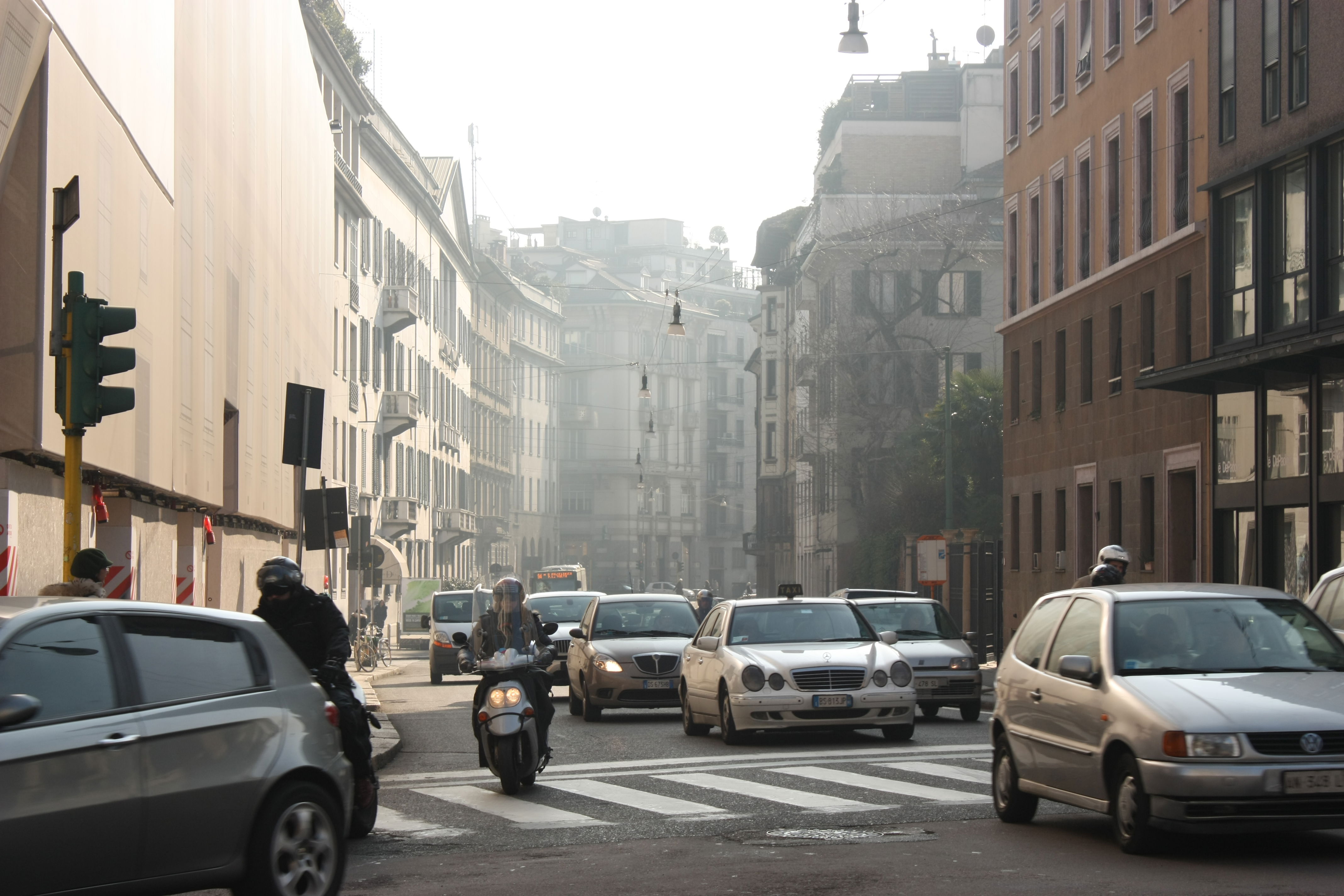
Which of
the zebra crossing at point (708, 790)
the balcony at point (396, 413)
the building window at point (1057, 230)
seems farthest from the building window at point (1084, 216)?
the balcony at point (396, 413)

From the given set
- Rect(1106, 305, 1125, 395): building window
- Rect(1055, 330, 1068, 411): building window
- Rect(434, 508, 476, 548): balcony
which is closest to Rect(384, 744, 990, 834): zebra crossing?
Rect(1106, 305, 1125, 395): building window

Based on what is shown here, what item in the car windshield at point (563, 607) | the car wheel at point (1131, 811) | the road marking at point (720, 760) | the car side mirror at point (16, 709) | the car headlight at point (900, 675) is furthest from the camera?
the car windshield at point (563, 607)

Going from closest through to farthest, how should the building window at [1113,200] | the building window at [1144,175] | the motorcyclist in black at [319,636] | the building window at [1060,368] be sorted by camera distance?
the motorcyclist in black at [319,636], the building window at [1144,175], the building window at [1113,200], the building window at [1060,368]

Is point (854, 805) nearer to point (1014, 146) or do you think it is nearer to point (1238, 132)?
point (1238, 132)

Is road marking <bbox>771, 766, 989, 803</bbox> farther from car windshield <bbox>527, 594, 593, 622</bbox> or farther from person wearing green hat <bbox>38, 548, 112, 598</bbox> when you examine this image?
car windshield <bbox>527, 594, 593, 622</bbox>

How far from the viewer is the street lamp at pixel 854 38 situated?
3234 centimetres

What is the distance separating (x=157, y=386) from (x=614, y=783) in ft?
31.6

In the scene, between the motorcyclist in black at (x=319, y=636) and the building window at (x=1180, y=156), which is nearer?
the motorcyclist in black at (x=319, y=636)

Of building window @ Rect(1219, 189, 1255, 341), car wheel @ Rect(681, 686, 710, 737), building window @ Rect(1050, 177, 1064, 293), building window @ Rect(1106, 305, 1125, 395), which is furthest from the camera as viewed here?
building window @ Rect(1050, 177, 1064, 293)

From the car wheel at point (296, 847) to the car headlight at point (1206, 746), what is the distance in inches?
167

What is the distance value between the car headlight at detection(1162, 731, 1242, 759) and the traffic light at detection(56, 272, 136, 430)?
6402 millimetres

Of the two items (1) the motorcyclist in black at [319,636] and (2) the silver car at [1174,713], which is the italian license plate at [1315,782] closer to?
(2) the silver car at [1174,713]

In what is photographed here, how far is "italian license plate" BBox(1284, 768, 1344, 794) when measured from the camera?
31.9ft

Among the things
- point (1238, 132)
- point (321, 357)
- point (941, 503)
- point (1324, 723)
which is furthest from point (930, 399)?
point (1324, 723)
